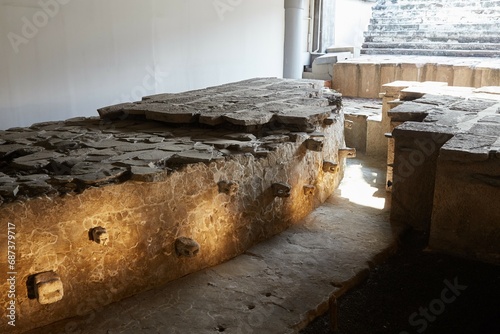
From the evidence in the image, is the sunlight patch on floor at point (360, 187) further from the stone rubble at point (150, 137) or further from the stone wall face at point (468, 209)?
the stone wall face at point (468, 209)

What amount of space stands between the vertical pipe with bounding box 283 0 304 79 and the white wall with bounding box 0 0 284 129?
1.28 metres

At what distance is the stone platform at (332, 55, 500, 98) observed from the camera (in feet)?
33.4

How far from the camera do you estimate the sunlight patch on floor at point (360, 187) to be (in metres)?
6.74

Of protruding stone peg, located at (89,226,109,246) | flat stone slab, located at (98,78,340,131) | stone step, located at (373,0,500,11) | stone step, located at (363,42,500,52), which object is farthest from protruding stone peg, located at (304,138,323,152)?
stone step, located at (373,0,500,11)

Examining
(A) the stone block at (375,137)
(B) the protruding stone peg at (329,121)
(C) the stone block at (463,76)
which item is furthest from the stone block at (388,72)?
(B) the protruding stone peg at (329,121)

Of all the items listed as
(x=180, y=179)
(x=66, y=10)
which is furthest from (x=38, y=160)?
(x=66, y=10)

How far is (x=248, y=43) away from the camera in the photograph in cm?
1053

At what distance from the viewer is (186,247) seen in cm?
407

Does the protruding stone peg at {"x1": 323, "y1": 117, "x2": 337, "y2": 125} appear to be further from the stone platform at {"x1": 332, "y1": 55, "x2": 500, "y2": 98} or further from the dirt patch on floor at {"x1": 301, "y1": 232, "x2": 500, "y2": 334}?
the stone platform at {"x1": 332, "y1": 55, "x2": 500, "y2": 98}

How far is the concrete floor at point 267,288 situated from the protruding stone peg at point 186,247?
0.98 feet

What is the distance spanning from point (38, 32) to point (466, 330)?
561cm

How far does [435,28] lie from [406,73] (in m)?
4.62

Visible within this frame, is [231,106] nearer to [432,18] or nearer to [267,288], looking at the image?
[267,288]

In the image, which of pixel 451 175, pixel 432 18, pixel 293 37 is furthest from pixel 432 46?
pixel 451 175
